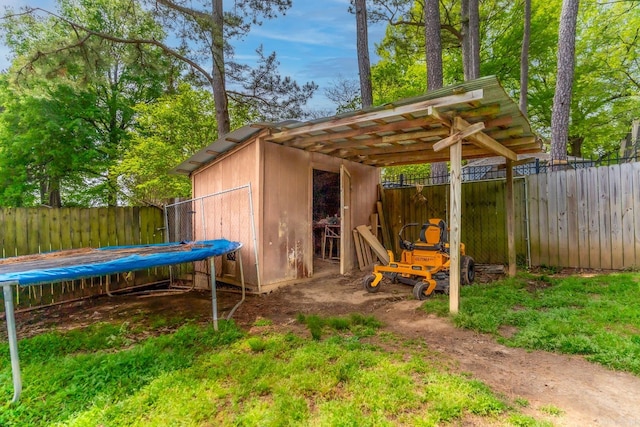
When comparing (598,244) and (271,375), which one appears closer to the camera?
(271,375)

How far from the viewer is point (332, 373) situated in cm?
228

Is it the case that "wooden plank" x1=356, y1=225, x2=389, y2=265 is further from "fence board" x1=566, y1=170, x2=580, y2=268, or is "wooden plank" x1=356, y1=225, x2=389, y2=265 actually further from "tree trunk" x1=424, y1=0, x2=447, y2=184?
"tree trunk" x1=424, y1=0, x2=447, y2=184

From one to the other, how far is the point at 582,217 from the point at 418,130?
337 cm

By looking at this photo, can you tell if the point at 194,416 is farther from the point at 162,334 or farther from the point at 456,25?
the point at 456,25

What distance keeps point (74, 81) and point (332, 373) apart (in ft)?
22.9

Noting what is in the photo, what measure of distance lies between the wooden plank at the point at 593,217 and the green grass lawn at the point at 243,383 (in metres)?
4.47

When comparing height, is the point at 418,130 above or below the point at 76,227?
above

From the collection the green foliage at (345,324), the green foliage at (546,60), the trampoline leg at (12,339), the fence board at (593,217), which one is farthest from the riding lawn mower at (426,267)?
the green foliage at (546,60)

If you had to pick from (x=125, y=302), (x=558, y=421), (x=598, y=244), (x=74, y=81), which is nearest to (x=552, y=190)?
(x=598, y=244)

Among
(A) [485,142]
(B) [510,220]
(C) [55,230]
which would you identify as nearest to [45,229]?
(C) [55,230]

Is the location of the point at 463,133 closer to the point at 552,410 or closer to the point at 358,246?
the point at 552,410

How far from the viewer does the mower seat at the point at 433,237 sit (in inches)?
189

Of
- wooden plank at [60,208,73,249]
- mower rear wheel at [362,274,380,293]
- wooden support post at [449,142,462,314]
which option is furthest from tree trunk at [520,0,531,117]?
wooden plank at [60,208,73,249]

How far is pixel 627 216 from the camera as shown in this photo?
4918 millimetres
